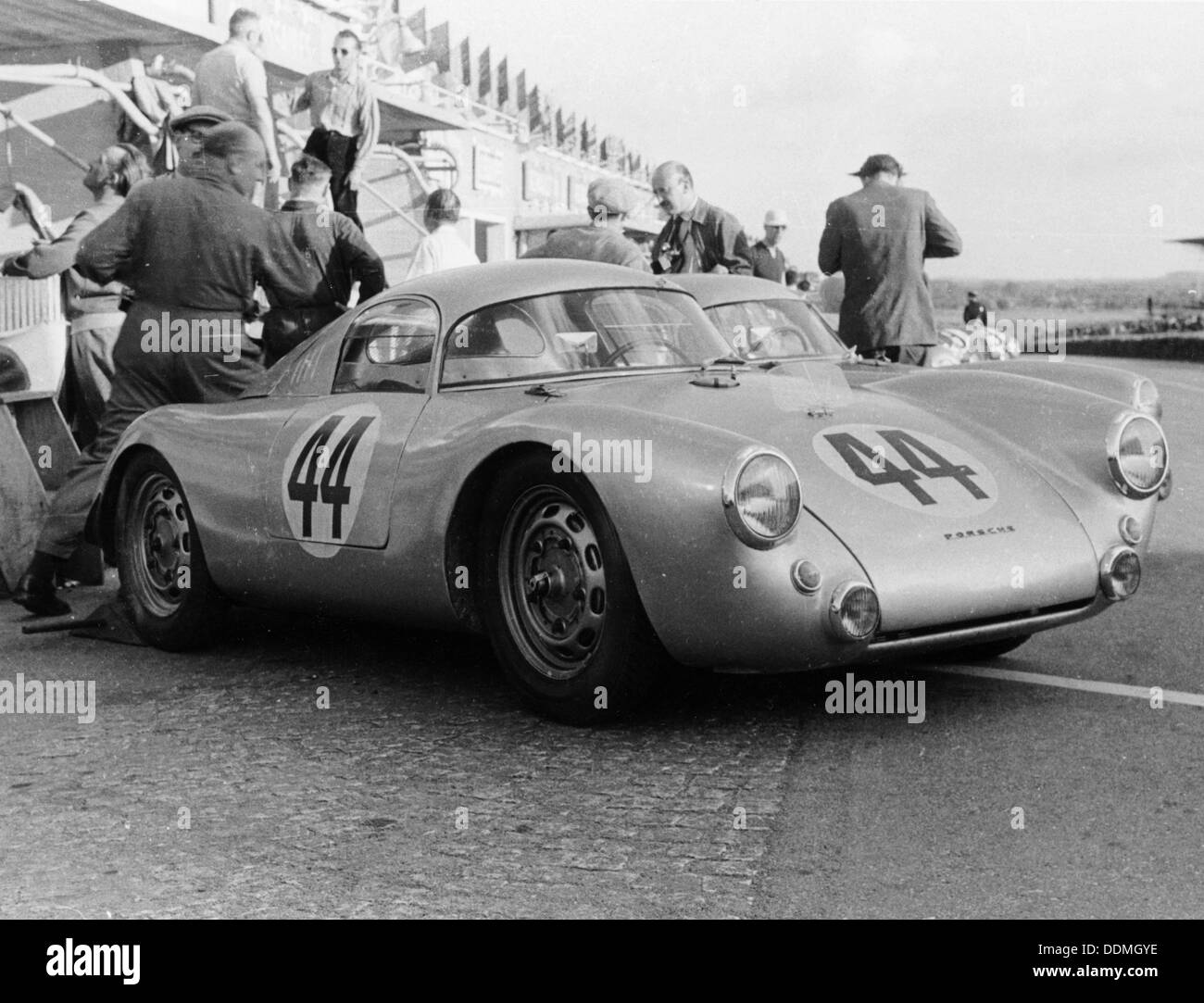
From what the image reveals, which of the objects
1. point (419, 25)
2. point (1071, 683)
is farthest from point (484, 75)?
point (1071, 683)

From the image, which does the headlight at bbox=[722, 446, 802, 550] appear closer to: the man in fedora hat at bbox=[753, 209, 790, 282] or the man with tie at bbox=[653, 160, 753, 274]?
the man with tie at bbox=[653, 160, 753, 274]

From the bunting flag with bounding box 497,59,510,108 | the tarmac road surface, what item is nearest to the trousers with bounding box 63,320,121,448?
the tarmac road surface

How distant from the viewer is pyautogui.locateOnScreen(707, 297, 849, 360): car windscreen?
7.56 metres

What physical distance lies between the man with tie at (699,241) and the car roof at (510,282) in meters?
3.74

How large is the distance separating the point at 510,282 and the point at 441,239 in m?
4.45

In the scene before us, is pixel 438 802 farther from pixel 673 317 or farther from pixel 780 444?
pixel 673 317

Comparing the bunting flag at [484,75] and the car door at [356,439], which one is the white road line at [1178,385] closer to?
the bunting flag at [484,75]

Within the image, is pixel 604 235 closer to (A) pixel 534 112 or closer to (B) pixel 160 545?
(B) pixel 160 545

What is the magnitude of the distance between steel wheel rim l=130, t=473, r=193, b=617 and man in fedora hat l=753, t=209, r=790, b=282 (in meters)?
5.32

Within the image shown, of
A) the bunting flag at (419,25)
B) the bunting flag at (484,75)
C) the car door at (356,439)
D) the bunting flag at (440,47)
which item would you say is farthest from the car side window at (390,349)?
the bunting flag at (484,75)

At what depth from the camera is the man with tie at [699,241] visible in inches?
366

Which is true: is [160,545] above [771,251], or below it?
below

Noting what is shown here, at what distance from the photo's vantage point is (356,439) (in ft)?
16.9

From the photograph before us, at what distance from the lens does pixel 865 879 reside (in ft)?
10.8
